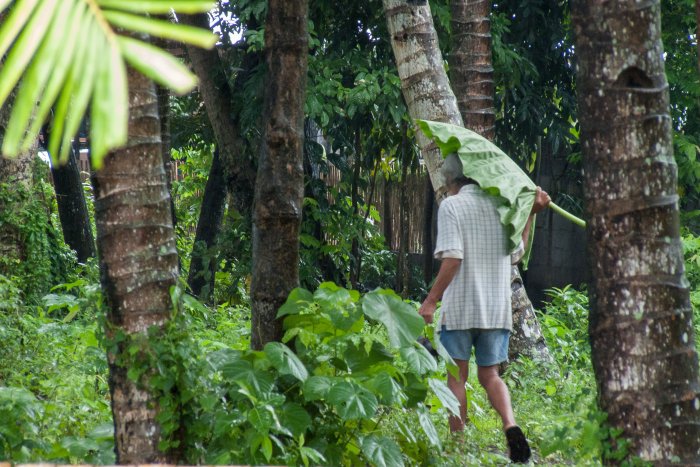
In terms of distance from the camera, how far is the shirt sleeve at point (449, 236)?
17.2 feet

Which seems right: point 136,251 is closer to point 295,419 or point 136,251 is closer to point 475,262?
point 295,419

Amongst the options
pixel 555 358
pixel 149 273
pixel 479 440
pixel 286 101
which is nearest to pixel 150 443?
pixel 149 273

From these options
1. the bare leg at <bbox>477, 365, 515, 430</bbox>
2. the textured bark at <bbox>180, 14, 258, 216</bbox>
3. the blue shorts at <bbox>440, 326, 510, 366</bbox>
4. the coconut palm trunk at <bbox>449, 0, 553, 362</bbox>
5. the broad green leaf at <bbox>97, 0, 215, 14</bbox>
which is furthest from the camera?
the textured bark at <bbox>180, 14, 258, 216</bbox>

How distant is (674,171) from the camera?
3312 millimetres

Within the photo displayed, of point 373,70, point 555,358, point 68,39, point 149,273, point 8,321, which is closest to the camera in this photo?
point 68,39

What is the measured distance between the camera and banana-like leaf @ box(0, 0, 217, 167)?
2.69ft

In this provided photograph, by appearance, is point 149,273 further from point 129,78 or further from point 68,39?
point 68,39

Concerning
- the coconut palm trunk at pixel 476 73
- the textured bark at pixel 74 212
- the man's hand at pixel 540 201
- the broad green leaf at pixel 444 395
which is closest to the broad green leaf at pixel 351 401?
the broad green leaf at pixel 444 395

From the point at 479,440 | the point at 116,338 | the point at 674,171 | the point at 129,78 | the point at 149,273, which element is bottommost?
the point at 479,440

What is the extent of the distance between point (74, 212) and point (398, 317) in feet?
29.1

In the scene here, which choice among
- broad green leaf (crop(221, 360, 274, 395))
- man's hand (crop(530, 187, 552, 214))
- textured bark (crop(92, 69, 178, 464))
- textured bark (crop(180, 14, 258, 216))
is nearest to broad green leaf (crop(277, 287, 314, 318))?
broad green leaf (crop(221, 360, 274, 395))

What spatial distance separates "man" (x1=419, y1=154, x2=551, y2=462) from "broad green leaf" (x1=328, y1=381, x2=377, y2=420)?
1.33 metres

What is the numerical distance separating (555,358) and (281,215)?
14.3ft

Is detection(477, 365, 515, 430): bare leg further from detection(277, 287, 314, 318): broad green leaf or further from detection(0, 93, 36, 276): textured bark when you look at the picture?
detection(0, 93, 36, 276): textured bark
